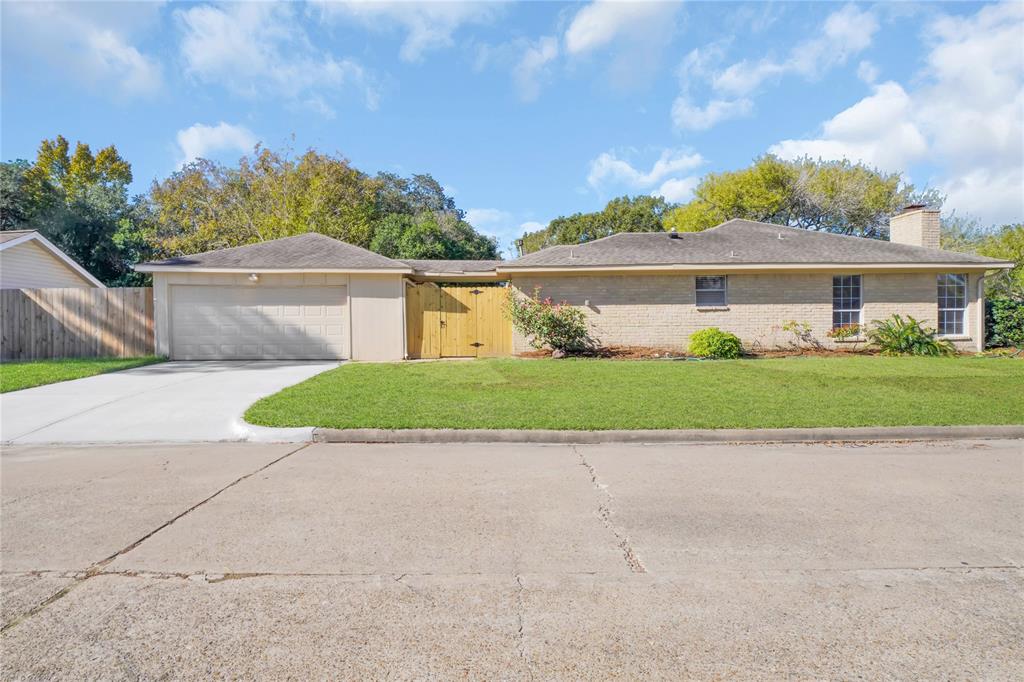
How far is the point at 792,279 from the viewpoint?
17.3 meters

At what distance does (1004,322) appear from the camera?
18.3 metres

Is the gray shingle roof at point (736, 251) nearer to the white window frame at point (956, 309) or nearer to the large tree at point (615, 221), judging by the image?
the white window frame at point (956, 309)

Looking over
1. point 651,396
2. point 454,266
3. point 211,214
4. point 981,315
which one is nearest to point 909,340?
point 981,315

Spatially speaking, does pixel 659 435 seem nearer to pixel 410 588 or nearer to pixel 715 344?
pixel 410 588

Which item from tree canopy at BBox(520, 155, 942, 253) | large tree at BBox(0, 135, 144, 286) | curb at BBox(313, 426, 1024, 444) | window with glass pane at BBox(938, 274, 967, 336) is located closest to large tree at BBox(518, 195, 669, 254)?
tree canopy at BBox(520, 155, 942, 253)

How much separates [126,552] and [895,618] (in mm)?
4455

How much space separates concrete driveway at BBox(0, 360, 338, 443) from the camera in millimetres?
7641

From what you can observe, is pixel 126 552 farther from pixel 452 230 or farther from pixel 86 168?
pixel 86 168

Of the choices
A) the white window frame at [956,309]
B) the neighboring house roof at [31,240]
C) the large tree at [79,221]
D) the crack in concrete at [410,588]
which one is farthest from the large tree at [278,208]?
the crack in concrete at [410,588]

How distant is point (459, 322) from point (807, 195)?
29.1m

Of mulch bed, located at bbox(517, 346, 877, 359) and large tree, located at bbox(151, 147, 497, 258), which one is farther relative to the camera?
large tree, located at bbox(151, 147, 497, 258)

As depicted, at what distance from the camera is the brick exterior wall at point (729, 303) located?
56.3ft

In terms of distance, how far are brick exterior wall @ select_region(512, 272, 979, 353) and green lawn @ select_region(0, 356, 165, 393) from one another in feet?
32.5

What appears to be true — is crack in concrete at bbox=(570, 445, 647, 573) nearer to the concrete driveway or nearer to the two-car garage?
the concrete driveway
